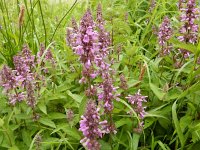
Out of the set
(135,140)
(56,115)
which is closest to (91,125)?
(135,140)

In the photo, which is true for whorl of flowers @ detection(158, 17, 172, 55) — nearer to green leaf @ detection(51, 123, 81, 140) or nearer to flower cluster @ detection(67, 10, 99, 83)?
flower cluster @ detection(67, 10, 99, 83)

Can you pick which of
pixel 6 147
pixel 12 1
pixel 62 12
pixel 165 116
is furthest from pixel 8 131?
pixel 12 1

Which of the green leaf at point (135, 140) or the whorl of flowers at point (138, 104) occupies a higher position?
the whorl of flowers at point (138, 104)

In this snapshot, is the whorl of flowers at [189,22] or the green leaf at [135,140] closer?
the green leaf at [135,140]

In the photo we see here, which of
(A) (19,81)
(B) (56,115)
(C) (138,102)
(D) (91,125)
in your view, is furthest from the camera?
(B) (56,115)

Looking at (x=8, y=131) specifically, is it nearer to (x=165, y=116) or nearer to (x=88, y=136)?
(x=88, y=136)

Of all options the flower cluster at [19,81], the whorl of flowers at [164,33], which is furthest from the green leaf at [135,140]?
the whorl of flowers at [164,33]

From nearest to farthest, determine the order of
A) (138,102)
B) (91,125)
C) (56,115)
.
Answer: (91,125)
(138,102)
(56,115)

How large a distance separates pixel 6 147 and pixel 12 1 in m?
3.74

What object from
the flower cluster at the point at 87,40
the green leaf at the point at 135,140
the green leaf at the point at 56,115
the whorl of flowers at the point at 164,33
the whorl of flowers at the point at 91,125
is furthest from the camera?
the whorl of flowers at the point at 164,33

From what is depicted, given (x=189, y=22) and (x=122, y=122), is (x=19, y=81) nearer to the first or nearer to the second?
(x=122, y=122)

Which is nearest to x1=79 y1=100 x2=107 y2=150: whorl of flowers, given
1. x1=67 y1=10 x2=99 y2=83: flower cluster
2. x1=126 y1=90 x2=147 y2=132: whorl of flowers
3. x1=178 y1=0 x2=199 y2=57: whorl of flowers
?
x1=67 y1=10 x2=99 y2=83: flower cluster

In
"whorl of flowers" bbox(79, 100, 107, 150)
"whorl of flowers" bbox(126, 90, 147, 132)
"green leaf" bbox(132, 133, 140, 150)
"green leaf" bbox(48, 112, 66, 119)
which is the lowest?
"green leaf" bbox(132, 133, 140, 150)

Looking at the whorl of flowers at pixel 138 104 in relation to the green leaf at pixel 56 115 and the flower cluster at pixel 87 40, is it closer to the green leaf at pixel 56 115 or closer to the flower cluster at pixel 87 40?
the flower cluster at pixel 87 40
